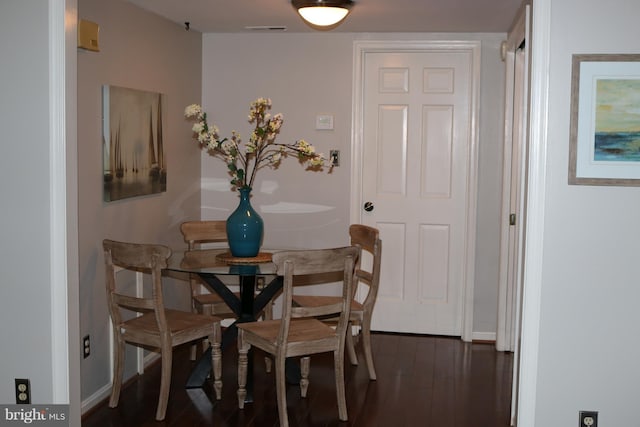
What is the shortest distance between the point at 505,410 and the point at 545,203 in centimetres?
163

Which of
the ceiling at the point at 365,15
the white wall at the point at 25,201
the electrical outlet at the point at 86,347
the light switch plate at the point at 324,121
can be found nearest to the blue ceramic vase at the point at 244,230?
the electrical outlet at the point at 86,347

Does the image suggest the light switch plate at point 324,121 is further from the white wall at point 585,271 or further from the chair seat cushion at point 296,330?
the white wall at point 585,271

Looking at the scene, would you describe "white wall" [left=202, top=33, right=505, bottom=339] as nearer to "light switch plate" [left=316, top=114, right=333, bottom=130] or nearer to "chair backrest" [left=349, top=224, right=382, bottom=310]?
"light switch plate" [left=316, top=114, right=333, bottom=130]

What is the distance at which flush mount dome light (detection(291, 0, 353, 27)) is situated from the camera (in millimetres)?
4312

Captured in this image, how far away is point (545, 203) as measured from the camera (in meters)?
3.02

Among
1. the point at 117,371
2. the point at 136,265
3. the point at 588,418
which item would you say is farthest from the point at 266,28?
the point at 588,418

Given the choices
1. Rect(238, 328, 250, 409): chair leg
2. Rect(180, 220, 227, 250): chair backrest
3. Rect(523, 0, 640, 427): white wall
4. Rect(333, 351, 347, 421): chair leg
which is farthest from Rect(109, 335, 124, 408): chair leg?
Rect(523, 0, 640, 427): white wall

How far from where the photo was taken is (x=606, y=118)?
2973 millimetres

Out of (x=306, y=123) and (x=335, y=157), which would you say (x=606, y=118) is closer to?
(x=335, y=157)

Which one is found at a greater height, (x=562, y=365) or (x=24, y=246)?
(x=24, y=246)

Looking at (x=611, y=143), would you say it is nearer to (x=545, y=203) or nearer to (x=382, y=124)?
(x=545, y=203)

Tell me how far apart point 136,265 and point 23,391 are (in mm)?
854

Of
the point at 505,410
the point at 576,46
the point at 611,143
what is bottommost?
the point at 505,410

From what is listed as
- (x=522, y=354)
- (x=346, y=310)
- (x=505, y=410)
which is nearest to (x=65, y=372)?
(x=346, y=310)
